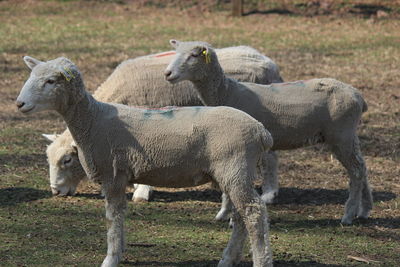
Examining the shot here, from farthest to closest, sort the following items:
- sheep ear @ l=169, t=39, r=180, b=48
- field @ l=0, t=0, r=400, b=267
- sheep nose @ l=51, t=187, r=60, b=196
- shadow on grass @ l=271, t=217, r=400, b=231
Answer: sheep nose @ l=51, t=187, r=60, b=196 → sheep ear @ l=169, t=39, r=180, b=48 → shadow on grass @ l=271, t=217, r=400, b=231 → field @ l=0, t=0, r=400, b=267

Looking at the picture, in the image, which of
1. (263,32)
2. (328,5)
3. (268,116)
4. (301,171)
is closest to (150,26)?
(263,32)

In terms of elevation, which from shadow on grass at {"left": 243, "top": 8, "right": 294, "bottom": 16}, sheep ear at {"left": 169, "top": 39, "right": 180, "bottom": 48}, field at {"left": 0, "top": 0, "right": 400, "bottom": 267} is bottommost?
shadow on grass at {"left": 243, "top": 8, "right": 294, "bottom": 16}

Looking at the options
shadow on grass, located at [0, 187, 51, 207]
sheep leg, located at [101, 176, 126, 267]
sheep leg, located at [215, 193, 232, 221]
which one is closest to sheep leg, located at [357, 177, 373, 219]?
sheep leg, located at [215, 193, 232, 221]

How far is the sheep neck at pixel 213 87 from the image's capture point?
24.0 ft

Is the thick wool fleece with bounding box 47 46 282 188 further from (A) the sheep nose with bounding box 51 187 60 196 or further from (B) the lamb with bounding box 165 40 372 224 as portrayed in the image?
(A) the sheep nose with bounding box 51 187 60 196

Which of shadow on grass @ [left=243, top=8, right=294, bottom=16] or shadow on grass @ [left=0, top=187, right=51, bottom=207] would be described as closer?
shadow on grass @ [left=0, top=187, right=51, bottom=207]

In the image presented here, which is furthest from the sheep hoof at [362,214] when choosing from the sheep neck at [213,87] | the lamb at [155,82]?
the lamb at [155,82]

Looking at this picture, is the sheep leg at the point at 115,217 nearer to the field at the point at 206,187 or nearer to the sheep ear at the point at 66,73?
the field at the point at 206,187

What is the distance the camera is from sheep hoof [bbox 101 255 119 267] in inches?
233

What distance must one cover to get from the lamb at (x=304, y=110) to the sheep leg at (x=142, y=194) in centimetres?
123

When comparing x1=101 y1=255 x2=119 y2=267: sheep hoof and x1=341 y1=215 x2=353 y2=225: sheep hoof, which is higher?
x1=101 y1=255 x2=119 y2=267: sheep hoof

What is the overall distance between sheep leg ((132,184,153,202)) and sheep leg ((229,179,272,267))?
8.16ft

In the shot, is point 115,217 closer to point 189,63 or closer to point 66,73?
point 66,73

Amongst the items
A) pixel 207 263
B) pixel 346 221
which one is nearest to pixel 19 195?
pixel 207 263
